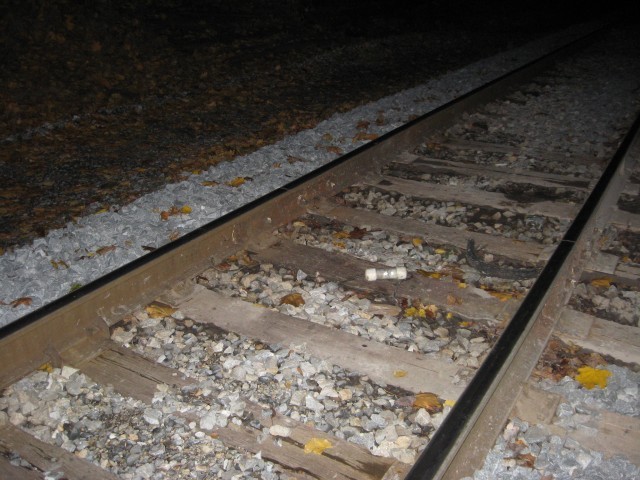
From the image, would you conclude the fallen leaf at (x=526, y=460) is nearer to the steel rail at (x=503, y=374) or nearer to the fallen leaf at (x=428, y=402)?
the steel rail at (x=503, y=374)

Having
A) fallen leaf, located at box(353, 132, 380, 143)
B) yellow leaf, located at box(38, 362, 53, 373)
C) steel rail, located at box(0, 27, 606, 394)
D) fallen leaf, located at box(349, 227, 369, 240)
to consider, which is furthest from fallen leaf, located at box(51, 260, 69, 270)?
fallen leaf, located at box(353, 132, 380, 143)

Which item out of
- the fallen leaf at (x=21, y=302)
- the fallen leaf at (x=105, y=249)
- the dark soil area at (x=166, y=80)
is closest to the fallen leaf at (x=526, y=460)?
the fallen leaf at (x=21, y=302)

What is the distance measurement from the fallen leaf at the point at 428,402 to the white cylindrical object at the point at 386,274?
3.41 feet

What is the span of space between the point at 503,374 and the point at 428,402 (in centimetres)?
35

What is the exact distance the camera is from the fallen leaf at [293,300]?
10.8 feet

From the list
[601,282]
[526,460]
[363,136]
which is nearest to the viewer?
[526,460]

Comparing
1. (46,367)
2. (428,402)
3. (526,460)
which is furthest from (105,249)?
(526,460)

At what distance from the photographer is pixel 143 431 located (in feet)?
7.90

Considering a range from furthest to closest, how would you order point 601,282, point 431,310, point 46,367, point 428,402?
1. point 601,282
2. point 431,310
3. point 46,367
4. point 428,402

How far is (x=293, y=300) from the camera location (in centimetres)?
331

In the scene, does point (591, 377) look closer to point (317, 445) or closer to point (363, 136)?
point (317, 445)

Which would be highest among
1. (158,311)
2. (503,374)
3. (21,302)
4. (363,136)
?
(363,136)

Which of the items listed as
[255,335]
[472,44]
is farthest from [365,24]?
[255,335]

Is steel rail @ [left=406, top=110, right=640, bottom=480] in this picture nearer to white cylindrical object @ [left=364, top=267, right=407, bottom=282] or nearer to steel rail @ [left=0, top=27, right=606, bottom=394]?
white cylindrical object @ [left=364, top=267, right=407, bottom=282]
